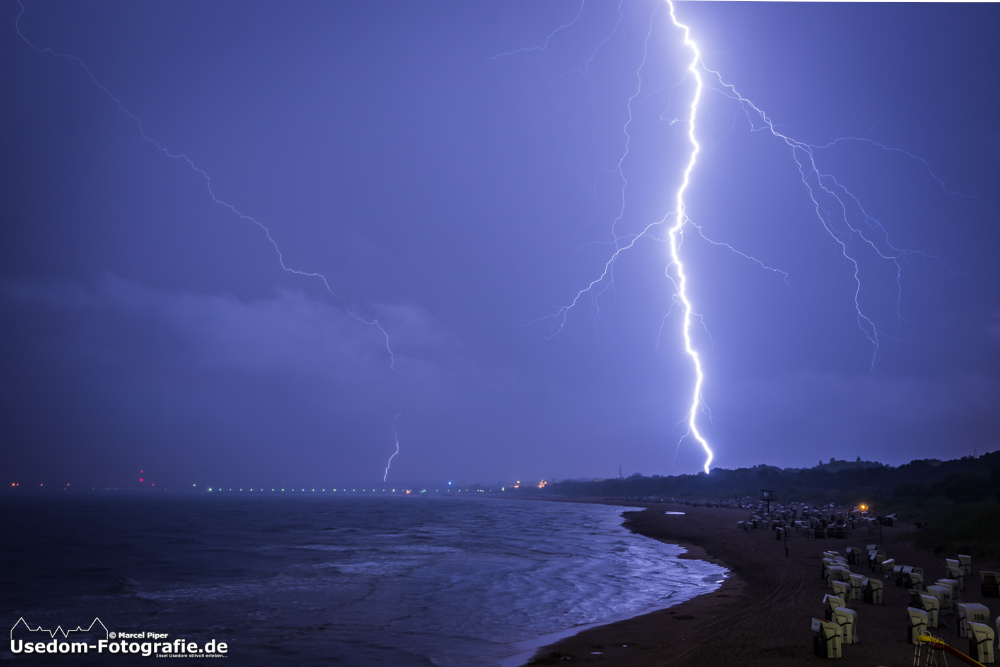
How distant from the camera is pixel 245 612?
18516mm

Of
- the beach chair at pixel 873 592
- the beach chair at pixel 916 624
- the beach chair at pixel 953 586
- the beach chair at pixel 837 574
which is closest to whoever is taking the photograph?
the beach chair at pixel 916 624

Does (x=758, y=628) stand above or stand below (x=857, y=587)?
below

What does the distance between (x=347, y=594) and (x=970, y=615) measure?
18.9m

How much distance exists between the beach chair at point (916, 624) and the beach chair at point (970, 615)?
2.53 ft

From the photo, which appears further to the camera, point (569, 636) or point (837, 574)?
point (837, 574)

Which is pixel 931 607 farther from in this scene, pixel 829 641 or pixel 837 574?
pixel 837 574

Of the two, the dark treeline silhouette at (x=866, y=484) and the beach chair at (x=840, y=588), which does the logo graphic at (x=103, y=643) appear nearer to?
the beach chair at (x=840, y=588)

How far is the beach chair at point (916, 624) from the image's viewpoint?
35.2 feet

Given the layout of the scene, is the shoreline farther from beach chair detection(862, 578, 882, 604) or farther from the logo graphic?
the logo graphic

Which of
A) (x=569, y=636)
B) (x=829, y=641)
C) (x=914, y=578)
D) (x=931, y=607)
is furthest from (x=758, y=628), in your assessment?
(x=914, y=578)

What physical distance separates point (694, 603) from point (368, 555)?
22.3 meters

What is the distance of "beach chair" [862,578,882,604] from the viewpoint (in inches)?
577

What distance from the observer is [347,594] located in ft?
70.3

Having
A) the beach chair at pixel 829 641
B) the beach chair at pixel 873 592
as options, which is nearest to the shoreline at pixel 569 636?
the beach chair at pixel 873 592
